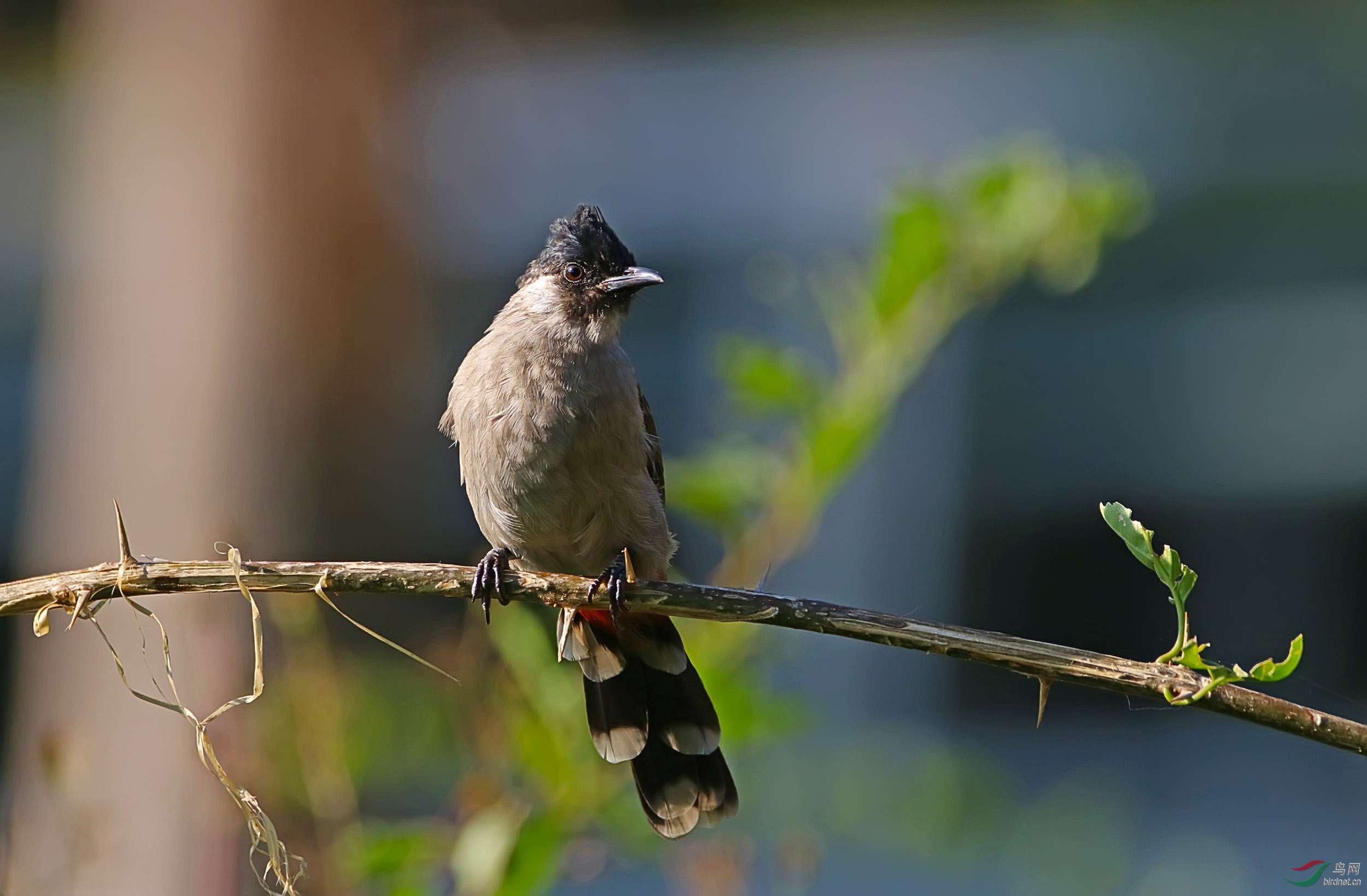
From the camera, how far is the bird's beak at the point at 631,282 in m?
3.73

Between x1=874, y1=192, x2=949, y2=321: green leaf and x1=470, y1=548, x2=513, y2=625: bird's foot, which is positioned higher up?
x1=874, y1=192, x2=949, y2=321: green leaf

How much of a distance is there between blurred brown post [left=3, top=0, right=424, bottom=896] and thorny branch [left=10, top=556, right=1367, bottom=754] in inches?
105

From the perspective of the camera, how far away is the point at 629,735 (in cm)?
328

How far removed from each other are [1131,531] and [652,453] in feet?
6.79

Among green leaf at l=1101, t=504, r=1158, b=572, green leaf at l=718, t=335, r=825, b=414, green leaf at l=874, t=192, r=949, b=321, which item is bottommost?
green leaf at l=1101, t=504, r=1158, b=572


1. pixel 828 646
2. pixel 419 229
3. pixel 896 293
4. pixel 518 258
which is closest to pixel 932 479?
pixel 828 646

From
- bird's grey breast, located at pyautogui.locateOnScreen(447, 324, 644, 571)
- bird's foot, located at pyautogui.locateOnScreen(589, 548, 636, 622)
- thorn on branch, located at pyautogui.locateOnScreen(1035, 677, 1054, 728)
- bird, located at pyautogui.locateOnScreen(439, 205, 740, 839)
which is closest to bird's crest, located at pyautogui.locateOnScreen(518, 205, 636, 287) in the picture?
bird, located at pyautogui.locateOnScreen(439, 205, 740, 839)

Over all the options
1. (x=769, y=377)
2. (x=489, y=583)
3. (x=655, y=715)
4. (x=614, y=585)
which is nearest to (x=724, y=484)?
(x=769, y=377)

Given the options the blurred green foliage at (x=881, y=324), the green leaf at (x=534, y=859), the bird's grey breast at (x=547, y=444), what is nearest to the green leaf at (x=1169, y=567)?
the blurred green foliage at (x=881, y=324)

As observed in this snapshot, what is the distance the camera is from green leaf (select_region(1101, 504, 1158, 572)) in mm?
1660

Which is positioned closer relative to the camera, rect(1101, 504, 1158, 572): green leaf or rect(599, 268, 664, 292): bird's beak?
rect(1101, 504, 1158, 572): green leaf

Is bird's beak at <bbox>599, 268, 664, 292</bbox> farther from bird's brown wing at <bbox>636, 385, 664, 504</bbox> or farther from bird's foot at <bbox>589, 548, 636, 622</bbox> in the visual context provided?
bird's foot at <bbox>589, 548, 636, 622</bbox>

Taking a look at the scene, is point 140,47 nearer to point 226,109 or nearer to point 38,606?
point 226,109

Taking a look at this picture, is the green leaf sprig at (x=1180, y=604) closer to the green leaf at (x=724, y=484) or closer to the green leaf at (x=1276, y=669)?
the green leaf at (x=1276, y=669)
